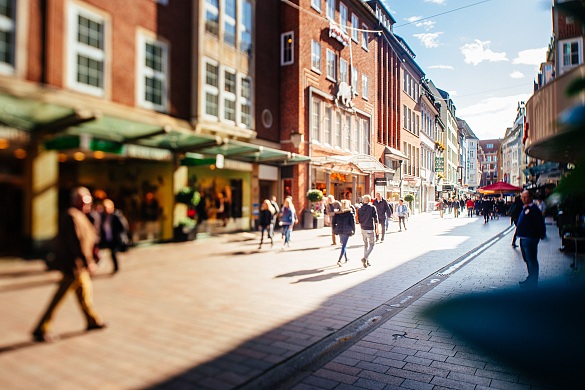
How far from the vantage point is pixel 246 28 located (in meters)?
1.99

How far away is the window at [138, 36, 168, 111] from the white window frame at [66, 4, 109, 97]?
4.8 inches

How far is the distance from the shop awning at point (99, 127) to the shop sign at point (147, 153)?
0.04ft

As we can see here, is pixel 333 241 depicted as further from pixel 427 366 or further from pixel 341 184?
pixel 427 366

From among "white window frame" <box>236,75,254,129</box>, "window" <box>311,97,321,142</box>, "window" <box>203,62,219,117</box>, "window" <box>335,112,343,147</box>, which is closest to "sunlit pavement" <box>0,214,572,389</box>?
"window" <box>203,62,219,117</box>

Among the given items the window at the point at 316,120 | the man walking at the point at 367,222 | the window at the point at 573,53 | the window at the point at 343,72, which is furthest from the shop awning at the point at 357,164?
the window at the point at 316,120

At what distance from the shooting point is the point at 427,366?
9.25 ft

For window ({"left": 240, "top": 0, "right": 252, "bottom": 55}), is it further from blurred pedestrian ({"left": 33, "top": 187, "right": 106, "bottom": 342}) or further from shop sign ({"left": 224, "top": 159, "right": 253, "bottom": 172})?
blurred pedestrian ({"left": 33, "top": 187, "right": 106, "bottom": 342})

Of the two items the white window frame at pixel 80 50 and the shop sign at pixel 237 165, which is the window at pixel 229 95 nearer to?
the shop sign at pixel 237 165

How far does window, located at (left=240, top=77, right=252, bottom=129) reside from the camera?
2.14m

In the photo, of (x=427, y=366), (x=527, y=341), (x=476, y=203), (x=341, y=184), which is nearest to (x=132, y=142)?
(x=527, y=341)

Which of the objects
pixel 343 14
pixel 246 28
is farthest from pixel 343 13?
pixel 246 28

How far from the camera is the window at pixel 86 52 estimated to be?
2.95 feet

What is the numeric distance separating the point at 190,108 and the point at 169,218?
47 cm

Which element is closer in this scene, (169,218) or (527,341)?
(527,341)
